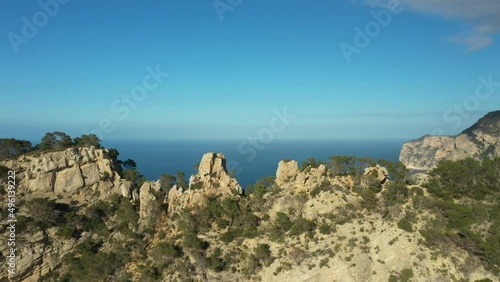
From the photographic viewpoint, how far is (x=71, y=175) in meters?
58.5

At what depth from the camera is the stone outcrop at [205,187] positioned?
57125mm

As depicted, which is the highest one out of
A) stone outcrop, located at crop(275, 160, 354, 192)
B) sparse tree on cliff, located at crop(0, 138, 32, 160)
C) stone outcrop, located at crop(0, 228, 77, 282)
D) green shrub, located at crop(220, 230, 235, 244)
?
sparse tree on cliff, located at crop(0, 138, 32, 160)

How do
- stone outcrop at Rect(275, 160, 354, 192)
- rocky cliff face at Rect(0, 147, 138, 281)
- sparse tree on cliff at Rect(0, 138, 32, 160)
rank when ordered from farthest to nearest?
sparse tree on cliff at Rect(0, 138, 32, 160)
stone outcrop at Rect(275, 160, 354, 192)
rocky cliff face at Rect(0, 147, 138, 281)

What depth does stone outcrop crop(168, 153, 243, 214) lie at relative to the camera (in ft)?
187

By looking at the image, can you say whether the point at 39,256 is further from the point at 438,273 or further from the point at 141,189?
the point at 438,273

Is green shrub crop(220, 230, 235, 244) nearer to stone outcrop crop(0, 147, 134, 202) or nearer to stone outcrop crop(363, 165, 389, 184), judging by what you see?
stone outcrop crop(0, 147, 134, 202)

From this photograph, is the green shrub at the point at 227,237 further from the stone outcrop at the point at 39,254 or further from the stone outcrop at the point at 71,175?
the stone outcrop at the point at 39,254

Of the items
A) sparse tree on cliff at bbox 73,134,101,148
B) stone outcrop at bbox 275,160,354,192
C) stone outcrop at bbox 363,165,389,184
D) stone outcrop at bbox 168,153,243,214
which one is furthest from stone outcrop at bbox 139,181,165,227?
stone outcrop at bbox 363,165,389,184

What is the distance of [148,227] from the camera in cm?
5538

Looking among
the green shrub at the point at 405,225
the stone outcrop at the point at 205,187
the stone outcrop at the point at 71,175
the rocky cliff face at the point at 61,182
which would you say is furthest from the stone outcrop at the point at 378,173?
the stone outcrop at the point at 71,175


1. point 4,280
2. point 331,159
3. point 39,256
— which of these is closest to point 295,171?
point 331,159

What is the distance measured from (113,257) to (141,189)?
12.7 metres

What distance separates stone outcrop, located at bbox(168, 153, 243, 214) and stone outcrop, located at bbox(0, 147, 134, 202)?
991cm

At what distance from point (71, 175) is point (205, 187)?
24768 mm
